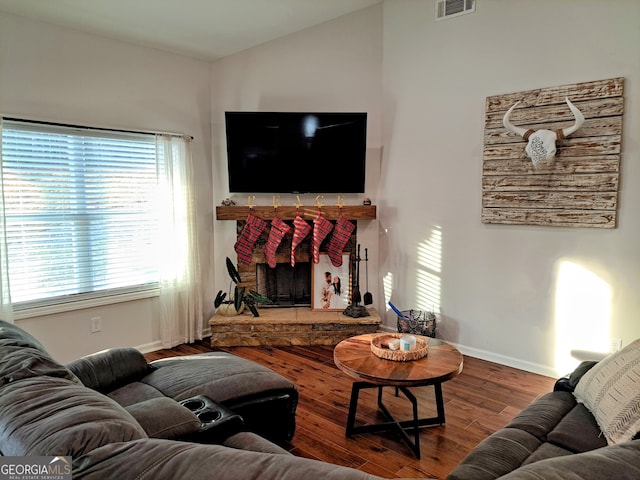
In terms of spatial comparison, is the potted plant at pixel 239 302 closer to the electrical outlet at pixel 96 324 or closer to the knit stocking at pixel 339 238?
the knit stocking at pixel 339 238

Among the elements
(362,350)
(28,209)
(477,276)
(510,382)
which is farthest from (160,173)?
(510,382)

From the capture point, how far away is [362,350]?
8.60ft

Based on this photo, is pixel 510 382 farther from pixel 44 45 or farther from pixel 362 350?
pixel 44 45

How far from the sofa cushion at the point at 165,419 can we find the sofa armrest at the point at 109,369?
0.71 m

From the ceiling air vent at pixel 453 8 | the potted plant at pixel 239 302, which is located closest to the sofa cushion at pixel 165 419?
the potted plant at pixel 239 302

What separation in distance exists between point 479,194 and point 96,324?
11.4 feet

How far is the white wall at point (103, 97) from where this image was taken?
324cm

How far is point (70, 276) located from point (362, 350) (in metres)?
2.53

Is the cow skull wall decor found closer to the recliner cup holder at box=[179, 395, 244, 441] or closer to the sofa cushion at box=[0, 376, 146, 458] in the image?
the recliner cup holder at box=[179, 395, 244, 441]

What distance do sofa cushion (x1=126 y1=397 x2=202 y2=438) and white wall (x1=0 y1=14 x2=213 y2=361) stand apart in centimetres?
234

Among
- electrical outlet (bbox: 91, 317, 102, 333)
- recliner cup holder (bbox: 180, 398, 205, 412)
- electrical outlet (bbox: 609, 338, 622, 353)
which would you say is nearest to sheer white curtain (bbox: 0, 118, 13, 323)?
electrical outlet (bbox: 91, 317, 102, 333)

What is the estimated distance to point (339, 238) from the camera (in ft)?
14.2

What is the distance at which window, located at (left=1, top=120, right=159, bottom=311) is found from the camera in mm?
3270

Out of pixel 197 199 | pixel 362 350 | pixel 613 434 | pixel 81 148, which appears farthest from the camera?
pixel 197 199
